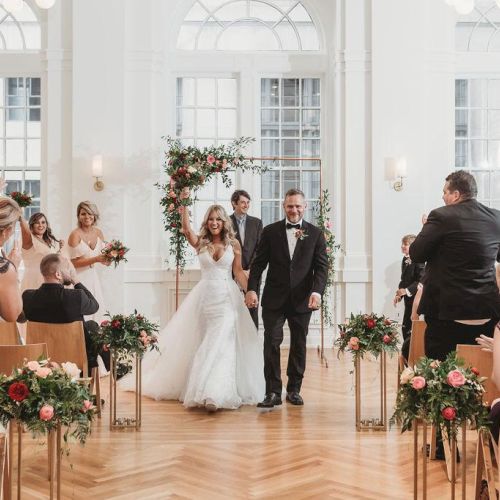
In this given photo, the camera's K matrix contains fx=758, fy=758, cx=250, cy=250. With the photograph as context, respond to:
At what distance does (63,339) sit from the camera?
5477 millimetres

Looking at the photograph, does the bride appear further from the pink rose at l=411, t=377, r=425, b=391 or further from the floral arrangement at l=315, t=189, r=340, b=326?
the pink rose at l=411, t=377, r=425, b=391

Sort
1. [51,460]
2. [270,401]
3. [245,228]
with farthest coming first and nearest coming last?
[245,228] → [270,401] → [51,460]

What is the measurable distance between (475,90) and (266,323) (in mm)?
6266

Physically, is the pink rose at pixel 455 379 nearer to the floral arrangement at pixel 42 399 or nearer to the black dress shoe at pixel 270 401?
the floral arrangement at pixel 42 399

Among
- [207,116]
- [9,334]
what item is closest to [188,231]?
[9,334]

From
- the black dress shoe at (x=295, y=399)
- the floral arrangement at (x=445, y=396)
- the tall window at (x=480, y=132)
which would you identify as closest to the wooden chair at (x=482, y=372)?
the floral arrangement at (x=445, y=396)

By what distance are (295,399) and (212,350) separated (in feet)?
2.81

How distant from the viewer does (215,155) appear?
32.1 ft

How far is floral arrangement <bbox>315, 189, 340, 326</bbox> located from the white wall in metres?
0.30

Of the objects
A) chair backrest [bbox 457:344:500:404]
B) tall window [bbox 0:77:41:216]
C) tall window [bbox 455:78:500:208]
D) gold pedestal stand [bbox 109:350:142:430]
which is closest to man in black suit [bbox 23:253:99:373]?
gold pedestal stand [bbox 109:350:142:430]

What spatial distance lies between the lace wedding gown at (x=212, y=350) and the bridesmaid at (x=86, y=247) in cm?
169

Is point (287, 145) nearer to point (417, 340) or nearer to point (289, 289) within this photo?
point (289, 289)

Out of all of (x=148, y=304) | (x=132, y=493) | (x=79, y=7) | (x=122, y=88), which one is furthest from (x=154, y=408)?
(x=79, y=7)

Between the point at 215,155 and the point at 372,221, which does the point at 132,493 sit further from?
the point at 372,221
